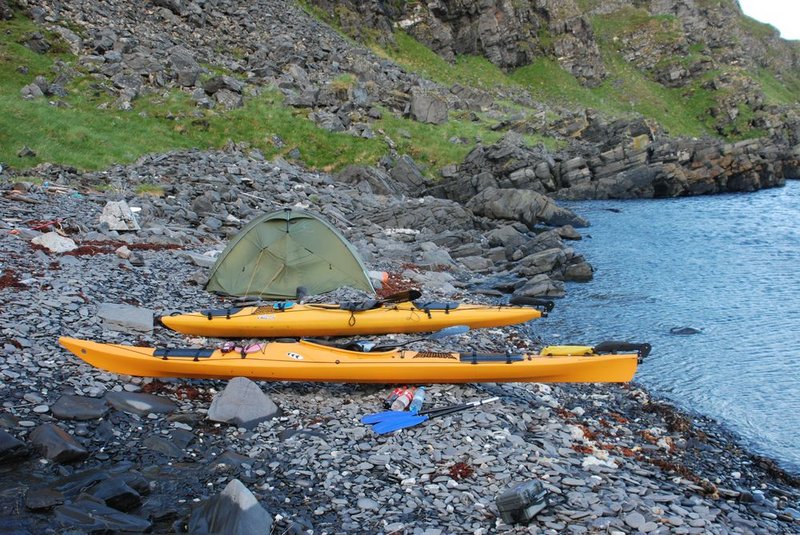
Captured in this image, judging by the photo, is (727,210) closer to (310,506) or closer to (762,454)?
(762,454)

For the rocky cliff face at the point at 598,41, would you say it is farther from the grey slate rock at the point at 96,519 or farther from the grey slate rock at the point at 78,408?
the grey slate rock at the point at 96,519

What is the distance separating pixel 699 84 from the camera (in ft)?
279

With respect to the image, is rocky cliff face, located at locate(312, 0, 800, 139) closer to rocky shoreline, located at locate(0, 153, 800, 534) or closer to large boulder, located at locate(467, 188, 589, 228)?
large boulder, located at locate(467, 188, 589, 228)

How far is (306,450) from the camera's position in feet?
25.2

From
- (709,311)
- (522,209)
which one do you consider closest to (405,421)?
(709,311)

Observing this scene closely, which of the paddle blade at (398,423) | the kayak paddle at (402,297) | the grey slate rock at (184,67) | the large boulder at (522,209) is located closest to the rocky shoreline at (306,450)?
the paddle blade at (398,423)

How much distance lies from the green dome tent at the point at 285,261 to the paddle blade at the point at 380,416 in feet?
20.4

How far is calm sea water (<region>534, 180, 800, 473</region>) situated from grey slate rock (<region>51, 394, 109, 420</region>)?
32.1 feet

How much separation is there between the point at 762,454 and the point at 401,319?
22.2 ft

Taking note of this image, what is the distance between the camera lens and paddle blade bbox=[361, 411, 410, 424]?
8.59 m

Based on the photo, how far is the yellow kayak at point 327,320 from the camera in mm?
11844

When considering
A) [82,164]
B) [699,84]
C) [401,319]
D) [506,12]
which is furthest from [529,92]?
[401,319]

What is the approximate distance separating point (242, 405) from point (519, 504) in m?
4.04

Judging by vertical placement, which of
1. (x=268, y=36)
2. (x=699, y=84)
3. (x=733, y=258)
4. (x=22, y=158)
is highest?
(x=699, y=84)
